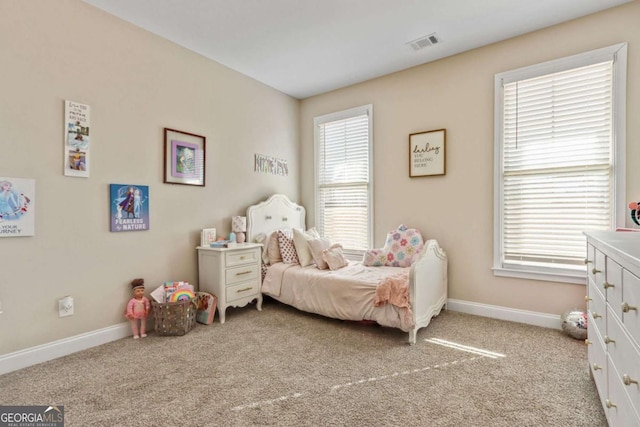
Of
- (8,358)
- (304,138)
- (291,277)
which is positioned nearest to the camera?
(8,358)

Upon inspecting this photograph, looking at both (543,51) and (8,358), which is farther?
(543,51)

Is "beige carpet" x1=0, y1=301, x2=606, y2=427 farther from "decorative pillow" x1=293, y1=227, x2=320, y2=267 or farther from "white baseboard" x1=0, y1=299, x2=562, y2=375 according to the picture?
"decorative pillow" x1=293, y1=227, x2=320, y2=267

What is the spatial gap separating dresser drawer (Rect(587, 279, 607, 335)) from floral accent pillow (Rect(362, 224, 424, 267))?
1557 millimetres

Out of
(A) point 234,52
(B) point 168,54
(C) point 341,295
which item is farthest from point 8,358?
(A) point 234,52

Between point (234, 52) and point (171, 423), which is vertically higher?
point (234, 52)

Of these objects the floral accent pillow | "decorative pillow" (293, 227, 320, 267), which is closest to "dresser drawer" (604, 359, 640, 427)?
the floral accent pillow

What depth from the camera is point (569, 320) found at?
2.49m

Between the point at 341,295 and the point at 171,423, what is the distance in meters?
1.61

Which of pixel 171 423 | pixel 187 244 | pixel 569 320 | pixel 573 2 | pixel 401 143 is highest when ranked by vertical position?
pixel 573 2

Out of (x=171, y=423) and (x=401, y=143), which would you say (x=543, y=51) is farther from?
(x=171, y=423)

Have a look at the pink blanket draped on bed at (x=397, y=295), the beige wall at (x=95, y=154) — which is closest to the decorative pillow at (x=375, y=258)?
the pink blanket draped on bed at (x=397, y=295)

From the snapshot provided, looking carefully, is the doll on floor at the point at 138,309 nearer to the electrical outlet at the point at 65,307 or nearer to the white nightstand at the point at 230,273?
the electrical outlet at the point at 65,307

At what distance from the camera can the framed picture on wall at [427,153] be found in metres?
3.28

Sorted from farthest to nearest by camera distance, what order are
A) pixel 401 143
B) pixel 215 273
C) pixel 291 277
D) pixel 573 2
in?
1. pixel 401 143
2. pixel 291 277
3. pixel 215 273
4. pixel 573 2
